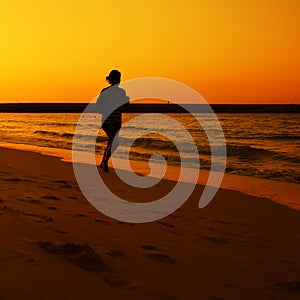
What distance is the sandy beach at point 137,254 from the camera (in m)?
2.85

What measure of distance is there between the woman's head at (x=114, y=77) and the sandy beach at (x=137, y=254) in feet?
14.3

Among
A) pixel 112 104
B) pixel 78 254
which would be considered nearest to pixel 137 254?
pixel 78 254

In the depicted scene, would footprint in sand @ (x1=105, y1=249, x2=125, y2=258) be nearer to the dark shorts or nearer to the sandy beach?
the sandy beach

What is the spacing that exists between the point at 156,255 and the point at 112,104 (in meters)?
6.57

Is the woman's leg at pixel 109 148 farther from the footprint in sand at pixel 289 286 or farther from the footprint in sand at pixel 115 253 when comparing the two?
the footprint in sand at pixel 289 286

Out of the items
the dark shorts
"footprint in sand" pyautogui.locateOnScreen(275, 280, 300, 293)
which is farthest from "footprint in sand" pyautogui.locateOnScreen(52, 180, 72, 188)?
"footprint in sand" pyautogui.locateOnScreen(275, 280, 300, 293)

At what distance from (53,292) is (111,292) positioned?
1.21ft

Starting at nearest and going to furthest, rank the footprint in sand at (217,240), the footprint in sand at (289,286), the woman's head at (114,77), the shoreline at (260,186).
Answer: the footprint in sand at (289,286) < the footprint in sand at (217,240) < the shoreline at (260,186) < the woman's head at (114,77)

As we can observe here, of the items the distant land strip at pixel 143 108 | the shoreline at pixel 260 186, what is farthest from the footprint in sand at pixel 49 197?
the distant land strip at pixel 143 108

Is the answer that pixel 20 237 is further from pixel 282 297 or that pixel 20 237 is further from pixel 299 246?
pixel 299 246

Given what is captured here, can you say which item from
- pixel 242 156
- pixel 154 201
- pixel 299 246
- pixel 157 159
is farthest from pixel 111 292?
pixel 242 156

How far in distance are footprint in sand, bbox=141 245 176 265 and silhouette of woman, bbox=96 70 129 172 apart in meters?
6.16

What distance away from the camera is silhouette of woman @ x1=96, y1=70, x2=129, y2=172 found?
988 cm

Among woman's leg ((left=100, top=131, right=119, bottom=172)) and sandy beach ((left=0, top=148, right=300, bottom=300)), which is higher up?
woman's leg ((left=100, top=131, right=119, bottom=172))
